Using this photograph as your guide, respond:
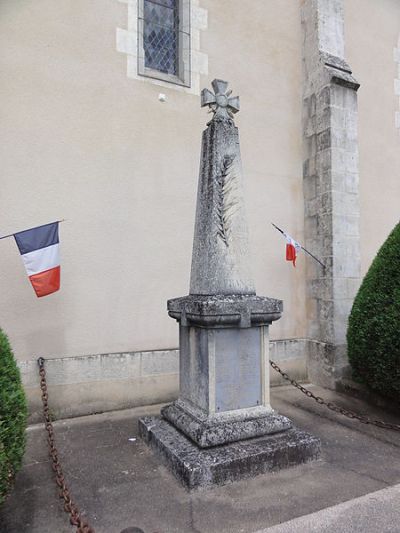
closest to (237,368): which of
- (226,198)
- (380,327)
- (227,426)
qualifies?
(227,426)

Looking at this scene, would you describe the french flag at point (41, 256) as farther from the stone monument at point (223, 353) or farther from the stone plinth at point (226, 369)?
the stone plinth at point (226, 369)

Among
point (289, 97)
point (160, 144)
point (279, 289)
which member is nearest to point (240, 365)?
point (279, 289)

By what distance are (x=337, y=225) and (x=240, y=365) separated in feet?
11.3

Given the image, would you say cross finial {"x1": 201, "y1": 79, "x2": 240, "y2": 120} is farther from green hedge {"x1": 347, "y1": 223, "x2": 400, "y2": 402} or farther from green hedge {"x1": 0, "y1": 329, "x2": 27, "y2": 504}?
green hedge {"x1": 0, "y1": 329, "x2": 27, "y2": 504}

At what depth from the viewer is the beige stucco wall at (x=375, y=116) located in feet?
23.1

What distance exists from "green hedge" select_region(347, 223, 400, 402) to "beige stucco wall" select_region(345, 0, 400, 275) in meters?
2.13

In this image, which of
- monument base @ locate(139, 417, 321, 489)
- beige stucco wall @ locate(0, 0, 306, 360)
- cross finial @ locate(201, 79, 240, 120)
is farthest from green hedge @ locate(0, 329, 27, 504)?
cross finial @ locate(201, 79, 240, 120)

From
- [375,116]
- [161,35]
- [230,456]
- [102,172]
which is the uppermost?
[161,35]

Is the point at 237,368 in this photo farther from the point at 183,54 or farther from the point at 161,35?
the point at 161,35

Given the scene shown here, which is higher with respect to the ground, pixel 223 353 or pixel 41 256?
pixel 41 256

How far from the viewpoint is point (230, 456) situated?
10.4 ft

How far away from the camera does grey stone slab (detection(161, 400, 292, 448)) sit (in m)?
3.27

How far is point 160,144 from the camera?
18.2ft

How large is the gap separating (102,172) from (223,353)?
3037 millimetres
